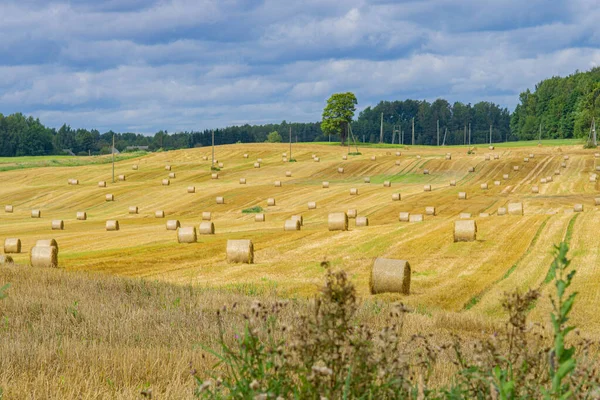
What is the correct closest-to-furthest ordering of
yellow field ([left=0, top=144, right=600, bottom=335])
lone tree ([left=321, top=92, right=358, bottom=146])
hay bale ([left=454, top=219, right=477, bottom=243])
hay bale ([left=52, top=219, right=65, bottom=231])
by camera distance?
yellow field ([left=0, top=144, right=600, bottom=335])
hay bale ([left=454, top=219, right=477, bottom=243])
hay bale ([left=52, top=219, right=65, bottom=231])
lone tree ([left=321, top=92, right=358, bottom=146])

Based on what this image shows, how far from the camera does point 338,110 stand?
135 meters

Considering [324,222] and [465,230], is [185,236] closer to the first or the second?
[324,222]

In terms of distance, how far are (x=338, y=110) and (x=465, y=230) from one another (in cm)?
10727

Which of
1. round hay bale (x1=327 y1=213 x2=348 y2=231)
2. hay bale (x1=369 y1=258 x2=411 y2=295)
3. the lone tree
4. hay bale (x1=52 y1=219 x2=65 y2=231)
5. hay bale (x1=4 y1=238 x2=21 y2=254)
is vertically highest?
the lone tree

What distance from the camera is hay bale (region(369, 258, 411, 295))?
18984 mm

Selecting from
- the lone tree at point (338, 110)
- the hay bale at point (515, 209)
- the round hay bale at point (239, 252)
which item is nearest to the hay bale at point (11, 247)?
the round hay bale at point (239, 252)

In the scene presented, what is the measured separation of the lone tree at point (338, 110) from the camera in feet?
443

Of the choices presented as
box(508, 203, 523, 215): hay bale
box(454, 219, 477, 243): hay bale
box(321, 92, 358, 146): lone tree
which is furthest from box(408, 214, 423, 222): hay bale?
box(321, 92, 358, 146): lone tree

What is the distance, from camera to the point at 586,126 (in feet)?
407

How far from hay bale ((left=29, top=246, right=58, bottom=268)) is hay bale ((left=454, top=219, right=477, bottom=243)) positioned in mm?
15802

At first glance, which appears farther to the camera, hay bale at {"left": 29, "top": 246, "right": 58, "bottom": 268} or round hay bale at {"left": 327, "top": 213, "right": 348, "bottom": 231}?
round hay bale at {"left": 327, "top": 213, "right": 348, "bottom": 231}

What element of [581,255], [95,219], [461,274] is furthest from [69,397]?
[95,219]

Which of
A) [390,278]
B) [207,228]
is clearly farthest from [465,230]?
[207,228]

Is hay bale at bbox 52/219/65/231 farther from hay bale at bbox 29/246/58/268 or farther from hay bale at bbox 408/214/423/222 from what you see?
hay bale at bbox 408/214/423/222
